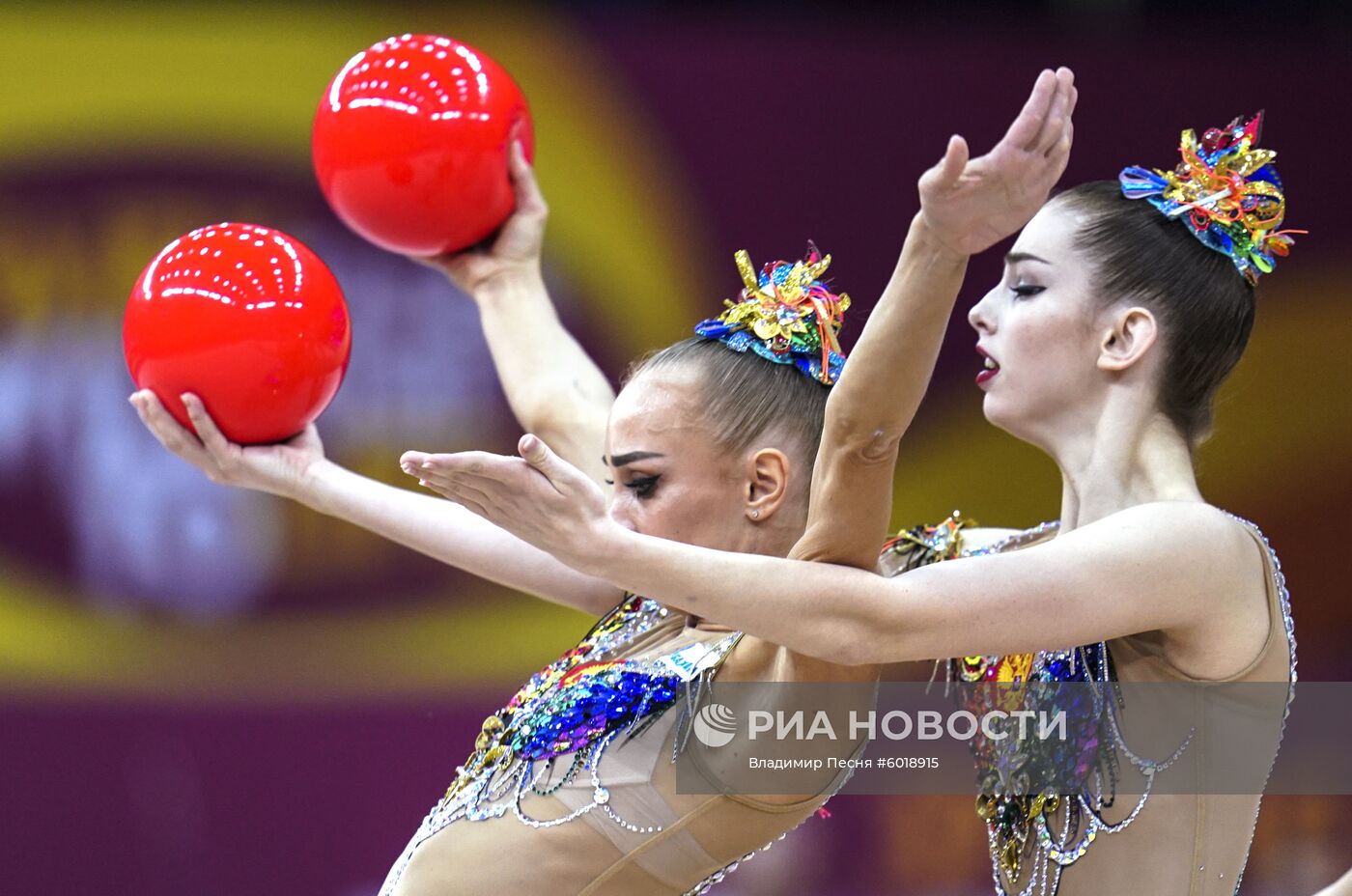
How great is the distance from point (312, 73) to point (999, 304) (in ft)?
6.36

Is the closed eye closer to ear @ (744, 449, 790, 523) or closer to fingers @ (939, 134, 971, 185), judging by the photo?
ear @ (744, 449, 790, 523)

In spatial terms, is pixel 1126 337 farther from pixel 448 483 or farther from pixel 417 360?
pixel 417 360

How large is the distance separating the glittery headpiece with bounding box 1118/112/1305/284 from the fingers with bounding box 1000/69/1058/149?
1.69 feet

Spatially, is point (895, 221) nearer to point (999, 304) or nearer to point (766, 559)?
point (999, 304)

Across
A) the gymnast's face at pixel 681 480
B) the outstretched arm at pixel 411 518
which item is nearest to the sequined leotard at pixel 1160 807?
the gymnast's face at pixel 681 480

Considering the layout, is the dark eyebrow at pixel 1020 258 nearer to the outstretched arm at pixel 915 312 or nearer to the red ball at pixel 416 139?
the outstretched arm at pixel 915 312

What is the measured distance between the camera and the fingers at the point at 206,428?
1.89 m

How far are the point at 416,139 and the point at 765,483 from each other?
25.5 inches

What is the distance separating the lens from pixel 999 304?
69.3 inches

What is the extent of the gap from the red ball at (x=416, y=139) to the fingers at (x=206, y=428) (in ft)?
1.14

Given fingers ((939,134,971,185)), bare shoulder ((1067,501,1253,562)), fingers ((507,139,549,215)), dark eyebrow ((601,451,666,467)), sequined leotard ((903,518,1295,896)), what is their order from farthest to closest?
fingers ((507,139,549,215)) → dark eyebrow ((601,451,666,467)) → sequined leotard ((903,518,1295,896)) → bare shoulder ((1067,501,1253,562)) → fingers ((939,134,971,185))

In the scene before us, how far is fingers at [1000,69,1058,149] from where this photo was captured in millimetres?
1257

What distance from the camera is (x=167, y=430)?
6.32ft

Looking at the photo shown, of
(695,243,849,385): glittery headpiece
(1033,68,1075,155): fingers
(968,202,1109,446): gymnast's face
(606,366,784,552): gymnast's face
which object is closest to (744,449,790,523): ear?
(606,366,784,552): gymnast's face
